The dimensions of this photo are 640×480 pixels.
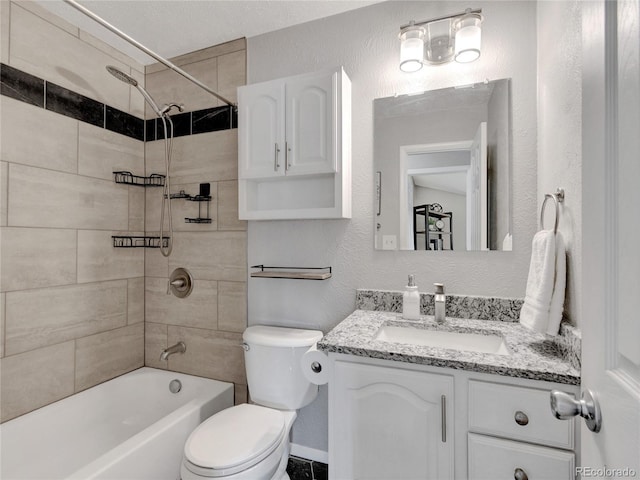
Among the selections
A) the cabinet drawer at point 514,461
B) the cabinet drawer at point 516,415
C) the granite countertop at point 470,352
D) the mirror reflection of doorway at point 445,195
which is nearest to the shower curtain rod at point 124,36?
the mirror reflection of doorway at point 445,195

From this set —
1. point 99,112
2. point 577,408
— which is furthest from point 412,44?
point 99,112

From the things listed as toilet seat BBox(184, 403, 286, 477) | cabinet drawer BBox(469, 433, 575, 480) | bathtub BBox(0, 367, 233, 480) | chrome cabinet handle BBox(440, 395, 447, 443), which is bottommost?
bathtub BBox(0, 367, 233, 480)

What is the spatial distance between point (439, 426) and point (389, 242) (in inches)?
32.6

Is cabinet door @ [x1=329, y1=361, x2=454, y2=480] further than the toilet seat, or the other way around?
the toilet seat

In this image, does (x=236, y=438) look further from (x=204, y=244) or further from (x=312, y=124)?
(x=312, y=124)

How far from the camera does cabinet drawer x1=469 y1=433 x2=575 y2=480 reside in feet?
2.98

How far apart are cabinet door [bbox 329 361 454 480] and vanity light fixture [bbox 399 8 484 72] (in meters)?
1.34

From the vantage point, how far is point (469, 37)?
1.40 m

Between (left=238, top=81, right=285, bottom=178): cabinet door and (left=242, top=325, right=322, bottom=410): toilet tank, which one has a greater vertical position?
(left=238, top=81, right=285, bottom=178): cabinet door

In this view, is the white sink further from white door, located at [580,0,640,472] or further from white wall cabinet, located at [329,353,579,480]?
white door, located at [580,0,640,472]

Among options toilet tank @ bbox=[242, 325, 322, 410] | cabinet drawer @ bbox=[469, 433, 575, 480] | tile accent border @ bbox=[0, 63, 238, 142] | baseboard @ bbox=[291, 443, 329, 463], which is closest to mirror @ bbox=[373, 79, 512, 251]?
toilet tank @ bbox=[242, 325, 322, 410]

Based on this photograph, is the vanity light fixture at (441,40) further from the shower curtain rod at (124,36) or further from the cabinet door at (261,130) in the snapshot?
the shower curtain rod at (124,36)

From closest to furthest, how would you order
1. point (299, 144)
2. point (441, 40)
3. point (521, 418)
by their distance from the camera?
point (521, 418), point (441, 40), point (299, 144)

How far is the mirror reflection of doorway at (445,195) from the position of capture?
58.2 inches
